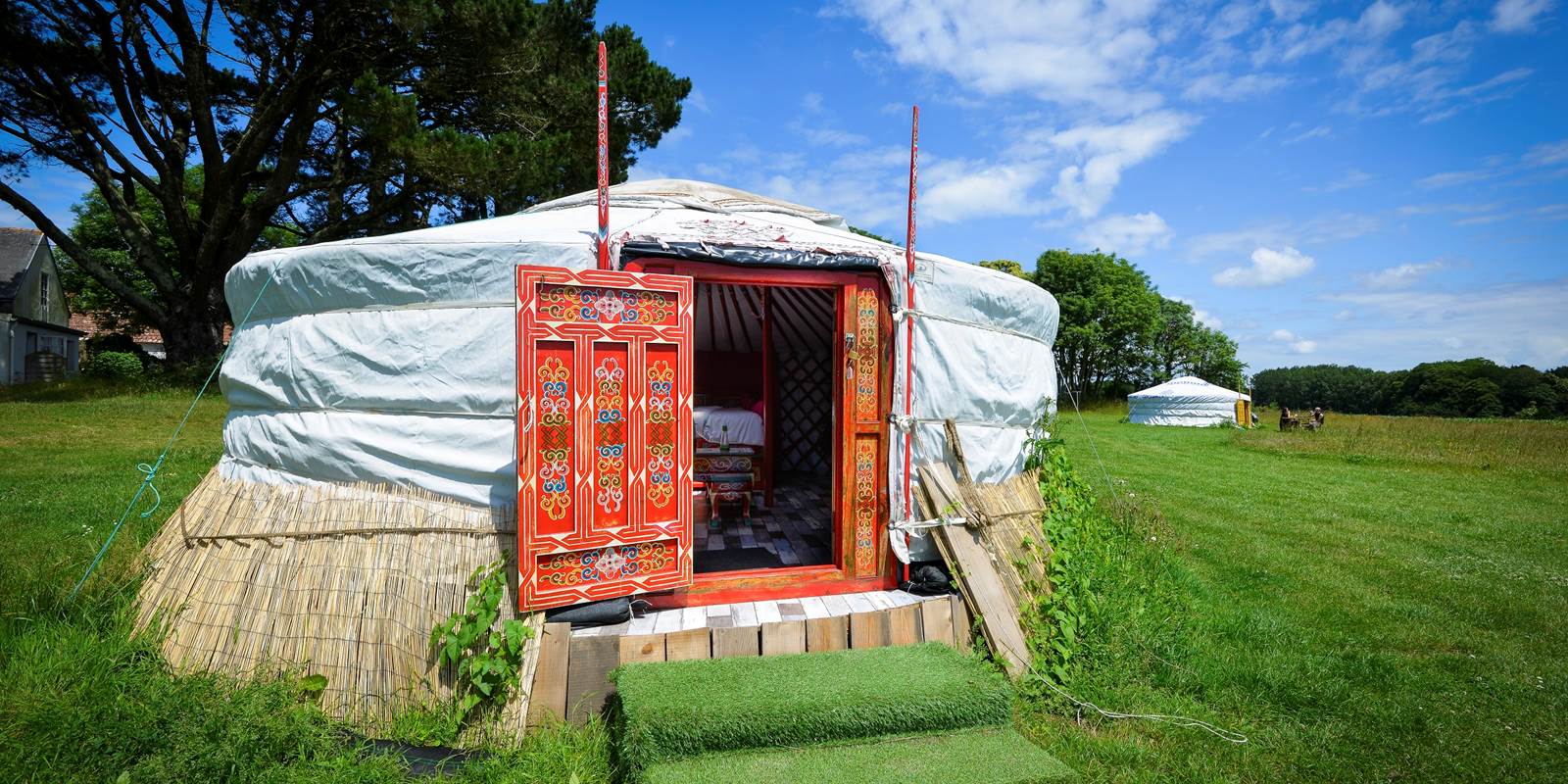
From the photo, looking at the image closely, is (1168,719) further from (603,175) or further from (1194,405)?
(1194,405)

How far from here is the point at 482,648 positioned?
2.07 meters

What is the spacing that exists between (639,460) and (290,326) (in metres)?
1.51

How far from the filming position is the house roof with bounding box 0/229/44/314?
521 inches

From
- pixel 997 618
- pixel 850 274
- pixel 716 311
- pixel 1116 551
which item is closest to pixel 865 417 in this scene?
pixel 850 274

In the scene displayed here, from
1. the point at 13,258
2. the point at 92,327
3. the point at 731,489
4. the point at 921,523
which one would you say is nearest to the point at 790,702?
the point at 921,523

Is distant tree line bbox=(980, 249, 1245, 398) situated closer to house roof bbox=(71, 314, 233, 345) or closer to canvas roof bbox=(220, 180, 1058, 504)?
canvas roof bbox=(220, 180, 1058, 504)

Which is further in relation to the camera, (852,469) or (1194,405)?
(1194,405)

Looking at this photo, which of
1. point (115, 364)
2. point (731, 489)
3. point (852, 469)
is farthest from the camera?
point (115, 364)

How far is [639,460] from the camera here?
223 cm

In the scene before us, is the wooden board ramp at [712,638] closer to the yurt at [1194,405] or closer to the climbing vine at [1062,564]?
the climbing vine at [1062,564]

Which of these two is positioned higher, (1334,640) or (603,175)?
(603,175)

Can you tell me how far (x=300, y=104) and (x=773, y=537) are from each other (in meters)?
8.95

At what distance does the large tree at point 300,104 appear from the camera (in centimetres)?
718

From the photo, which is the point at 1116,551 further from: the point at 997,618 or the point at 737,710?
the point at 737,710
